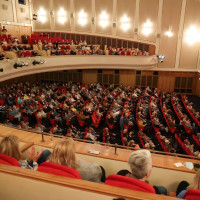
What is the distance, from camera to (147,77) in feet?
48.5

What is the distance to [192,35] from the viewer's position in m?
13.4

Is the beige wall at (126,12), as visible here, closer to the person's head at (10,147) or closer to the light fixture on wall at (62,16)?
the light fixture on wall at (62,16)

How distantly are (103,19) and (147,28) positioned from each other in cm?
323

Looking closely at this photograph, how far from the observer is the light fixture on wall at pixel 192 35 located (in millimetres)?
13289

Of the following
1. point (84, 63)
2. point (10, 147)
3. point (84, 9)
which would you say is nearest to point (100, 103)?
point (84, 63)

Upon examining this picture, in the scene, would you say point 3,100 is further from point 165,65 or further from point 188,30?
point 188,30

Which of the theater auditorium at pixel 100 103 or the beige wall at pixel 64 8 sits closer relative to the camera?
the theater auditorium at pixel 100 103

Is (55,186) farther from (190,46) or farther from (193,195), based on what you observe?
(190,46)

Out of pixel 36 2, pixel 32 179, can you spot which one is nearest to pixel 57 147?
pixel 32 179

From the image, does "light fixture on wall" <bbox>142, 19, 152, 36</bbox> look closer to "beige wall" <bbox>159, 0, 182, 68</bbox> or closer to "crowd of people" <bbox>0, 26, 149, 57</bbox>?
"beige wall" <bbox>159, 0, 182, 68</bbox>

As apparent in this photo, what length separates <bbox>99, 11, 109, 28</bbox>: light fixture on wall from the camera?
46.3 feet

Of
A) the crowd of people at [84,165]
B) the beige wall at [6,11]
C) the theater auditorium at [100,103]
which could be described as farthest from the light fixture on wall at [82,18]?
the crowd of people at [84,165]

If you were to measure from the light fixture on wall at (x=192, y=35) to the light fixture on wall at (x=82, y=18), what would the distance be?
732cm

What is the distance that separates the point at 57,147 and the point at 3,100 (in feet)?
26.6
